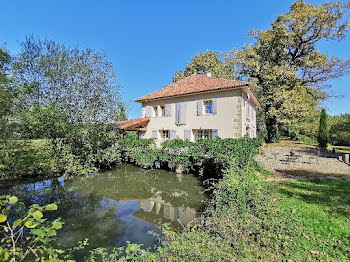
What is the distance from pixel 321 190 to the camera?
7129 mm

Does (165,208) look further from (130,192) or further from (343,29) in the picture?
(343,29)

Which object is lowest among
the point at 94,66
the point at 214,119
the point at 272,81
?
the point at 214,119

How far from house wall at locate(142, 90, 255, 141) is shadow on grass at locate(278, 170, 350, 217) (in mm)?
5689

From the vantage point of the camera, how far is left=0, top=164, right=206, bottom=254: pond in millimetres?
5543

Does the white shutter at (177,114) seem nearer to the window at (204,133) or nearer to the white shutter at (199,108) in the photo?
the white shutter at (199,108)

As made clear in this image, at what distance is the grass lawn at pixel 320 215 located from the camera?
363 cm

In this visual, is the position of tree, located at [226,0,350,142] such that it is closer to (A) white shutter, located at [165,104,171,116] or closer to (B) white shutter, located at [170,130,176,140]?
(A) white shutter, located at [165,104,171,116]

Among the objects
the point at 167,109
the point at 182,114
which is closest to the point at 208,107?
the point at 182,114

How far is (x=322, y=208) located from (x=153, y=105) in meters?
16.3

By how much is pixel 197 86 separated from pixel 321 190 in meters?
12.5

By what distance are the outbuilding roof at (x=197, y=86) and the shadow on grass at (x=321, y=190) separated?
25.6ft

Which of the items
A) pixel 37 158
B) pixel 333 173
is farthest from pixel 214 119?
pixel 37 158

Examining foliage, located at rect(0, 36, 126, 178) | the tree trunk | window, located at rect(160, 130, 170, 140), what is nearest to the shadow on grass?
window, located at rect(160, 130, 170, 140)

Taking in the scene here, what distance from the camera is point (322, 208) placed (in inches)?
217
